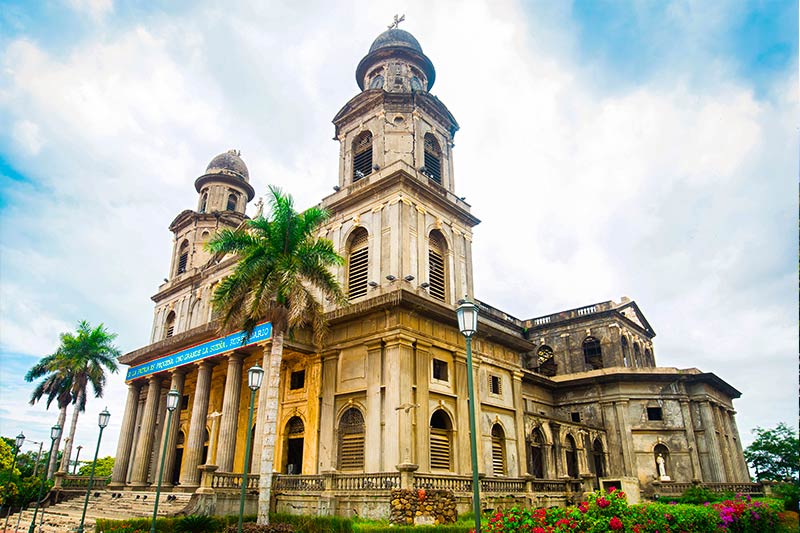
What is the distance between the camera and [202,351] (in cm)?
2620

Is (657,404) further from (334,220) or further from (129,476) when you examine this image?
(129,476)

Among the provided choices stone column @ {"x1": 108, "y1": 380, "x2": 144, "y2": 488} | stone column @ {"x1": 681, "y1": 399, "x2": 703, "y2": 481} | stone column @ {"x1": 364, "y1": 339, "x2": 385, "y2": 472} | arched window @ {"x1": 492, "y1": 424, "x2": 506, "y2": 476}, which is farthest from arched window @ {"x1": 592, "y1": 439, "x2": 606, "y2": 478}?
stone column @ {"x1": 108, "y1": 380, "x2": 144, "y2": 488}

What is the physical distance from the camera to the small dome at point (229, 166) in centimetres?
4125

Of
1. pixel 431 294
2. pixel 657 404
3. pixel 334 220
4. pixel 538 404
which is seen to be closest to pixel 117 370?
pixel 334 220

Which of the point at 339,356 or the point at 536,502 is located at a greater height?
the point at 339,356

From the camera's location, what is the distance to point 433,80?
33719 mm

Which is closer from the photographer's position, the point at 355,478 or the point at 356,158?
the point at 355,478

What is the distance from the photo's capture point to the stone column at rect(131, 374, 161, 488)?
1096 inches

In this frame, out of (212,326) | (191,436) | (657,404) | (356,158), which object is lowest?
(191,436)

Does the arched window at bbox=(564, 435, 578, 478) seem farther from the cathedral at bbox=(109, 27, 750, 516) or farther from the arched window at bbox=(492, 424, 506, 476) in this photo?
the arched window at bbox=(492, 424, 506, 476)

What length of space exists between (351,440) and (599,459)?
1889 centimetres

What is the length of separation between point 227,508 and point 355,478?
4939 millimetres

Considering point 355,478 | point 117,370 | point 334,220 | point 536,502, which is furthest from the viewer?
point 117,370

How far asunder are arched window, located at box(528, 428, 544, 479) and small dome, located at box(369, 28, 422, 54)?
23421 mm
